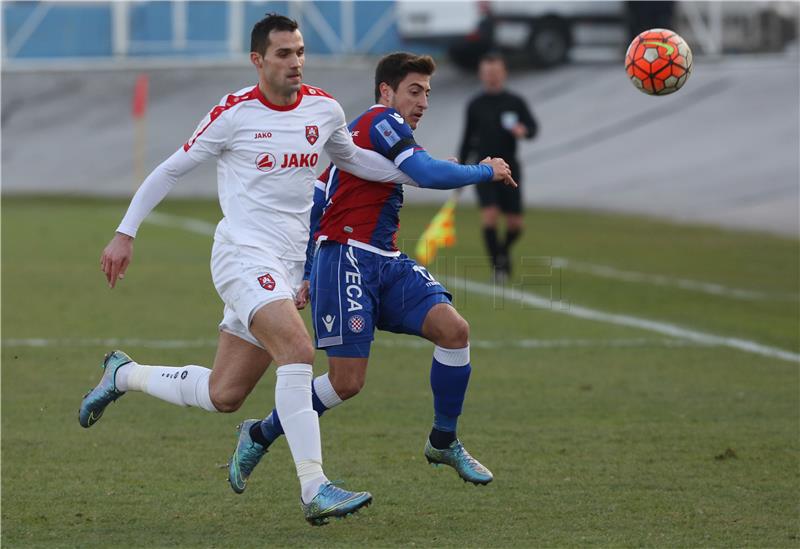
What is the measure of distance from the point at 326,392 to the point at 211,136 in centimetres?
148

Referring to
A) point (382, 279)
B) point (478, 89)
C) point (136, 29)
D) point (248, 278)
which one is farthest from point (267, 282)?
point (136, 29)

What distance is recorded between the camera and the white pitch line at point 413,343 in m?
11.3

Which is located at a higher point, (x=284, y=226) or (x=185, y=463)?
(x=284, y=226)

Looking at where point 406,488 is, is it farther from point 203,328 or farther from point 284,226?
point 203,328

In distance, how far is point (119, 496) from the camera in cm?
661

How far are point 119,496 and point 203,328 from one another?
5.74m

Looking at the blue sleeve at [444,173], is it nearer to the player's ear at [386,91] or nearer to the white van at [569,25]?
the player's ear at [386,91]

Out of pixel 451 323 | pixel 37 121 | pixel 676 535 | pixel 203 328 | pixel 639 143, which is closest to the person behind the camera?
pixel 676 535

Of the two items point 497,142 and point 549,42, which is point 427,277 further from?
point 549,42

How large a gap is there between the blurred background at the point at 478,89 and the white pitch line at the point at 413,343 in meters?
9.86

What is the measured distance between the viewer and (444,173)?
6.71m

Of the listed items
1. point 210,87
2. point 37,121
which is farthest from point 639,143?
point 37,121

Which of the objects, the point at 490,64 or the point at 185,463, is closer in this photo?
the point at 185,463

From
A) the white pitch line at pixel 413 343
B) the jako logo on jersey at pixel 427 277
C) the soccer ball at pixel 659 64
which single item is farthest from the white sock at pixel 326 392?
the white pitch line at pixel 413 343
